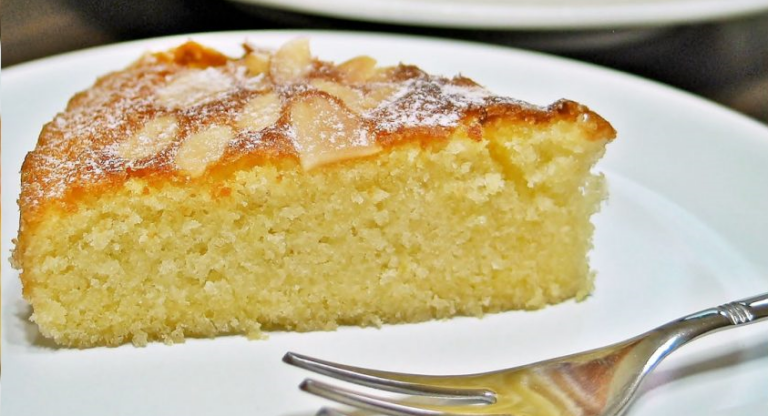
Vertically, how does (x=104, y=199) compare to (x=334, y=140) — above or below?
below

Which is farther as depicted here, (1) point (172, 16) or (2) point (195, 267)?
(1) point (172, 16)

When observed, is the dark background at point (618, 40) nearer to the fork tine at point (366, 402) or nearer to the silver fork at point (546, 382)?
the silver fork at point (546, 382)

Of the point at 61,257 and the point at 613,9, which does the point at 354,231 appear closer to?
the point at 61,257

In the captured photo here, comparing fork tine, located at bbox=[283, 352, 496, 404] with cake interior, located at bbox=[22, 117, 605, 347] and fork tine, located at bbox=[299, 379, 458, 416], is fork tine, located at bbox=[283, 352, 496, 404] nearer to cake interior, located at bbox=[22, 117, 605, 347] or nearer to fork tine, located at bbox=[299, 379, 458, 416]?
fork tine, located at bbox=[299, 379, 458, 416]

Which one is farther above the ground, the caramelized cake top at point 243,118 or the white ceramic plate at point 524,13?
the white ceramic plate at point 524,13

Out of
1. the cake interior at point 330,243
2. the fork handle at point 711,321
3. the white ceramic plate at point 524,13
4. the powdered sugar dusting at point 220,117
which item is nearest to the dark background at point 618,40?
the white ceramic plate at point 524,13

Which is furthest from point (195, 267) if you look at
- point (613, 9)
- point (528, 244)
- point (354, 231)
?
point (613, 9)
